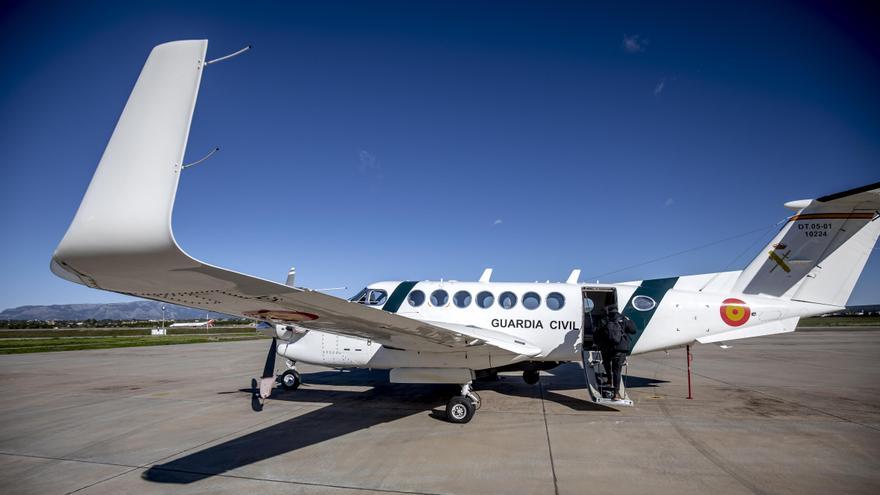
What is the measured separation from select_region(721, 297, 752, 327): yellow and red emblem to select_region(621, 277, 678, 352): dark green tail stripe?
116cm

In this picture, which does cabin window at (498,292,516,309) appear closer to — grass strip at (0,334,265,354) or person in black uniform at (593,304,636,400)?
person in black uniform at (593,304,636,400)

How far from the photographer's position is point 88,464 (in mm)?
5492

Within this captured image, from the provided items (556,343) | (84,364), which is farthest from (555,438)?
(84,364)

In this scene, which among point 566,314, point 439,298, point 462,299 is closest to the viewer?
point 566,314

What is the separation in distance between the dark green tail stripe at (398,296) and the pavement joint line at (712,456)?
6.14 metres

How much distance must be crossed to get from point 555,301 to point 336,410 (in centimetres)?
548

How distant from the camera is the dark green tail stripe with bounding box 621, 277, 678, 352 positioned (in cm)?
920

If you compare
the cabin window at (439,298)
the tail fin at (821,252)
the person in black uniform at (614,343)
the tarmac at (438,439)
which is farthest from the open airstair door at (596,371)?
the tail fin at (821,252)

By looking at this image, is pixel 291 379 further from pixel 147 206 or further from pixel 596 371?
pixel 147 206

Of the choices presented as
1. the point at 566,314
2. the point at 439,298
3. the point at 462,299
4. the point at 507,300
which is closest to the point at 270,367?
the point at 439,298

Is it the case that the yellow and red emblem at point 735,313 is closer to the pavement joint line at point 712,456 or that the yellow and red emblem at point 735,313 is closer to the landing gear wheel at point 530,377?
the pavement joint line at point 712,456

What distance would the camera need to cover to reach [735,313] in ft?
29.6

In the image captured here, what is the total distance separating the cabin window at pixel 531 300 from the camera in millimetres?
9320

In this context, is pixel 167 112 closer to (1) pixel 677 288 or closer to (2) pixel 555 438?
(2) pixel 555 438
